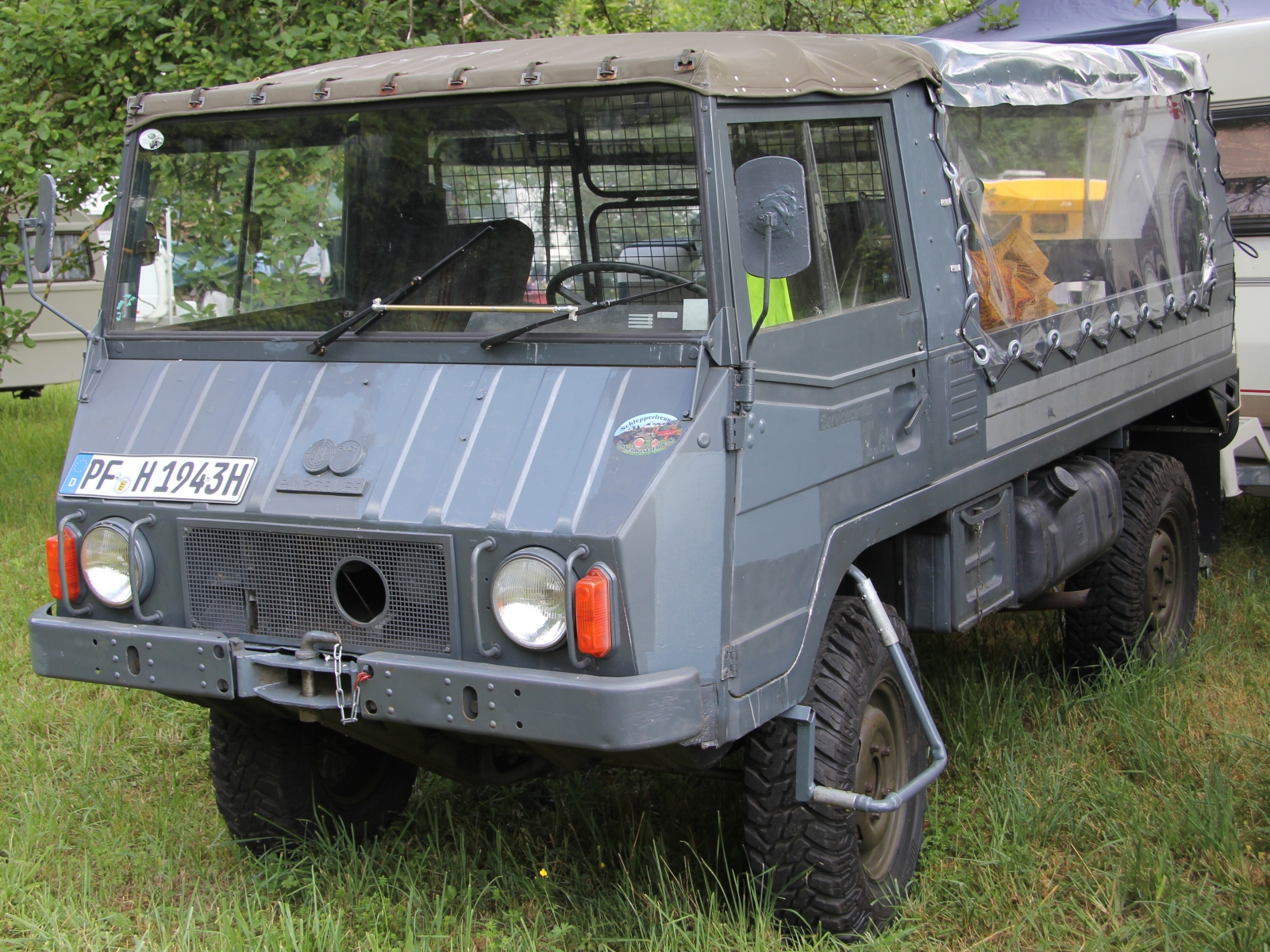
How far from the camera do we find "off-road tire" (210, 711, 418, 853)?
3957 mm

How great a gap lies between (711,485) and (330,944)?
61.3 inches

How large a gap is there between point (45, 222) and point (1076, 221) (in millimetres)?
3426

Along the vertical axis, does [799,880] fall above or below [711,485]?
below

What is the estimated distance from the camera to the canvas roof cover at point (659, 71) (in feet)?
10.4

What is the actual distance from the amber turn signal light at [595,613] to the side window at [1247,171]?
5.34 m

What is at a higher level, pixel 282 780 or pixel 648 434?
pixel 648 434

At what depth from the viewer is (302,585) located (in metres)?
3.23

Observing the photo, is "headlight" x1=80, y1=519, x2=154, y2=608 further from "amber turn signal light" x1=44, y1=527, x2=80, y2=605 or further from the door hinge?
the door hinge

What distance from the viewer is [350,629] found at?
319 cm

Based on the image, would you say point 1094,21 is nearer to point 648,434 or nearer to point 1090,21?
point 1090,21

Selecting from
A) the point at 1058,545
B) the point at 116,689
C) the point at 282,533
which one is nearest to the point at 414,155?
the point at 282,533

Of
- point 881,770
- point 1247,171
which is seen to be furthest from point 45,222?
point 1247,171

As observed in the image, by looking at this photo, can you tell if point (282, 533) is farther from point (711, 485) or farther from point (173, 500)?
point (711, 485)

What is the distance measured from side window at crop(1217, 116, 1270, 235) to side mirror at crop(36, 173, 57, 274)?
5.60 metres
